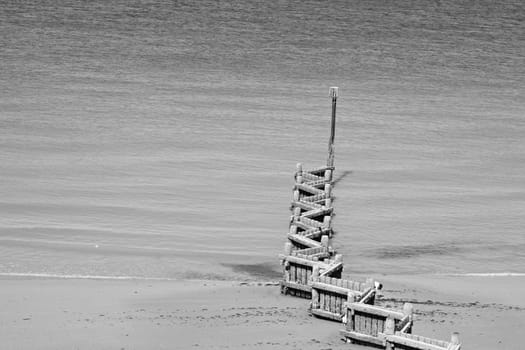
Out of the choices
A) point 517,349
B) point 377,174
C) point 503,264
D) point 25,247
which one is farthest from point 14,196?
point 517,349

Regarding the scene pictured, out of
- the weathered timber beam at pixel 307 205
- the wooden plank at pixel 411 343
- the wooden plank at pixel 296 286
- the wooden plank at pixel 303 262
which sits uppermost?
the weathered timber beam at pixel 307 205

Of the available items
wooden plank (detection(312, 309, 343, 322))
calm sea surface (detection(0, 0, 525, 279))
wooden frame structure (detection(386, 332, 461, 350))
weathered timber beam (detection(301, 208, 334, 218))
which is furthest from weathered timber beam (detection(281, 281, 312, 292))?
weathered timber beam (detection(301, 208, 334, 218))

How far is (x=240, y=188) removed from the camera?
40.7 m

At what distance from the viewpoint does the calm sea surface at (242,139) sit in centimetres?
3384

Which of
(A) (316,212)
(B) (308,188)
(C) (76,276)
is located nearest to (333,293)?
(A) (316,212)

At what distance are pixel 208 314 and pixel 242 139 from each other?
22287 mm

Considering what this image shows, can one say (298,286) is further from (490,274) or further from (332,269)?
(490,274)

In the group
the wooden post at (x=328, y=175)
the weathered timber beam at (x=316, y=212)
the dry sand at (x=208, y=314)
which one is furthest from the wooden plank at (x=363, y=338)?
the wooden post at (x=328, y=175)

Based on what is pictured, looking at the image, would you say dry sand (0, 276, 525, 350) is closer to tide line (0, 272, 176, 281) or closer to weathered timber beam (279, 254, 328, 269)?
tide line (0, 272, 176, 281)

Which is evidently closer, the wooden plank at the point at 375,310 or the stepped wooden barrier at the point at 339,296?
the stepped wooden barrier at the point at 339,296

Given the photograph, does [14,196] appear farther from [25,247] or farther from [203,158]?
[203,158]

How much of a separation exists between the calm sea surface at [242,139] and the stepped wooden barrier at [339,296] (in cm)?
168

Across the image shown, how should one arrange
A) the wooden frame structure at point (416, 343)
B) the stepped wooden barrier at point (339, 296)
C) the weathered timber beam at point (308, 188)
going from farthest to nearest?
1. the weathered timber beam at point (308, 188)
2. the stepped wooden barrier at point (339, 296)
3. the wooden frame structure at point (416, 343)

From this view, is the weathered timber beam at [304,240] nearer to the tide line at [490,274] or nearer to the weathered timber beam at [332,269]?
the weathered timber beam at [332,269]
